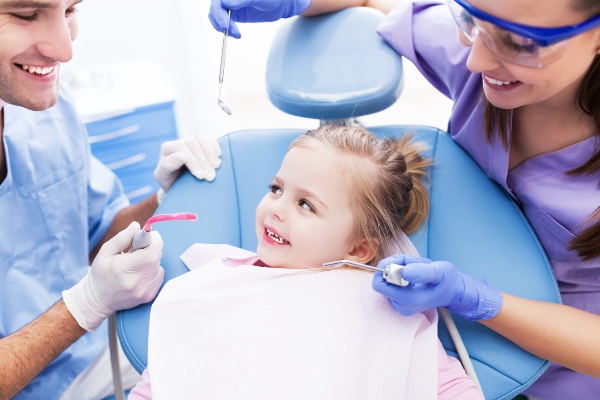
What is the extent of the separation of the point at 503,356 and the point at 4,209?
123 centimetres

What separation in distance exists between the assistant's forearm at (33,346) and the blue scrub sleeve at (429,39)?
103cm

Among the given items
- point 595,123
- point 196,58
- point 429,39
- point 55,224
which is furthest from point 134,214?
point 196,58

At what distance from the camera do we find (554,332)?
1.13 meters

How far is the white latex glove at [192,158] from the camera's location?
57.7 inches

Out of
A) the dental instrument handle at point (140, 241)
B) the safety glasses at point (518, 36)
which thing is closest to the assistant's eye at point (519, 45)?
the safety glasses at point (518, 36)

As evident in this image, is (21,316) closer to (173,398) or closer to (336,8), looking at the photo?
(173,398)

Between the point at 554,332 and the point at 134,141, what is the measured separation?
1.94m

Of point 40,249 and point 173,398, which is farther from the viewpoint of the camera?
point 40,249

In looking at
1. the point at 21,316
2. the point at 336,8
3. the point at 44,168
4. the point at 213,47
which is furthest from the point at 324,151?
the point at 213,47

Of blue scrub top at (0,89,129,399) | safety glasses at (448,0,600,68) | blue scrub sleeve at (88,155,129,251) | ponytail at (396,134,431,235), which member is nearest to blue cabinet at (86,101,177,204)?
A: blue scrub sleeve at (88,155,129,251)

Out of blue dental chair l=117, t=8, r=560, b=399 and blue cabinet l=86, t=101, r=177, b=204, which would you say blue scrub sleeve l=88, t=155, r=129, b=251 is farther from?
blue cabinet l=86, t=101, r=177, b=204

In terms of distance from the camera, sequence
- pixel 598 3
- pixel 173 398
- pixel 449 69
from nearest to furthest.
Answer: pixel 598 3 < pixel 173 398 < pixel 449 69

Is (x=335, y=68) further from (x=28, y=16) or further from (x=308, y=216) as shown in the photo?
(x=28, y=16)

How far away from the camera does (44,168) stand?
1524 mm
